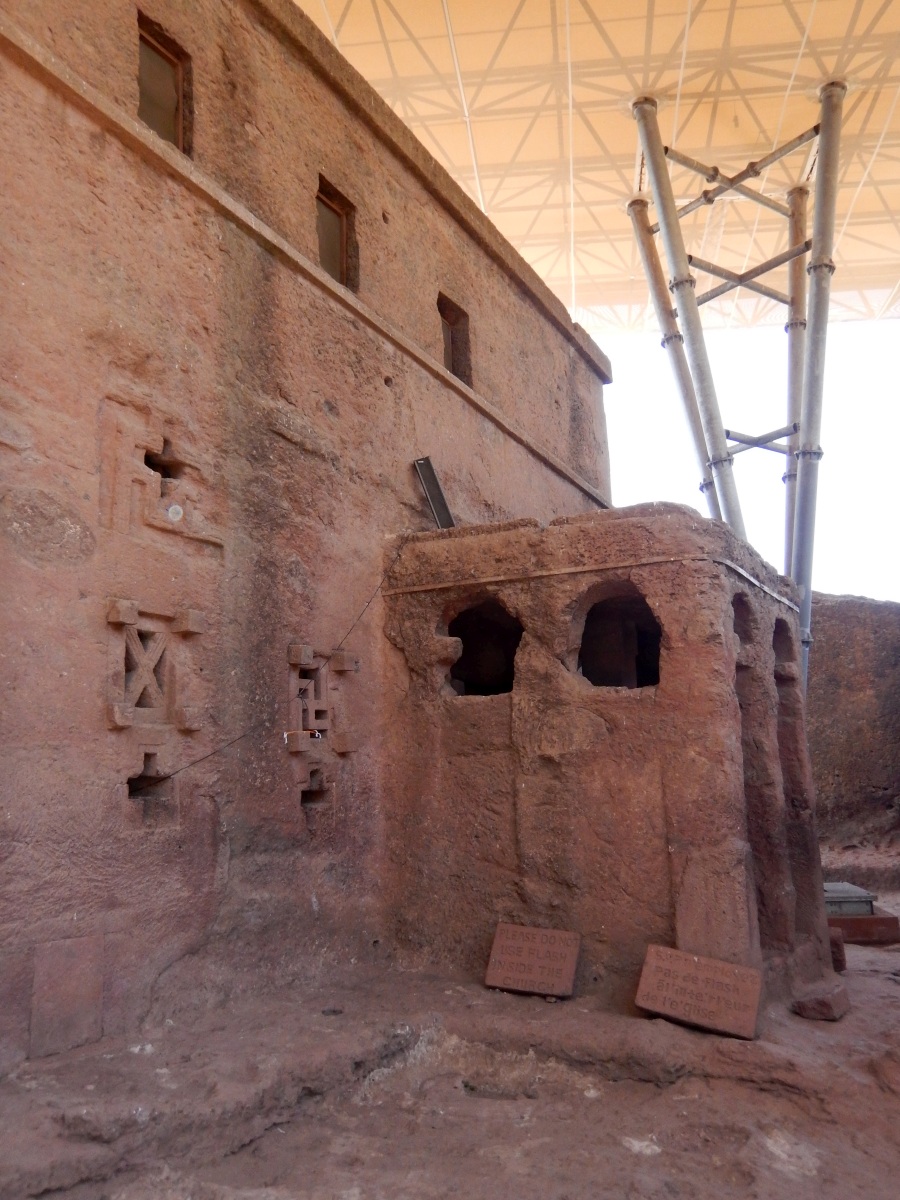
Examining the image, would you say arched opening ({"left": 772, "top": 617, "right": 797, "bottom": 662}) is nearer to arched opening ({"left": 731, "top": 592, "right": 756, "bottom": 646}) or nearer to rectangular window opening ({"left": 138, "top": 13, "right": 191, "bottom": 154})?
arched opening ({"left": 731, "top": 592, "right": 756, "bottom": 646})

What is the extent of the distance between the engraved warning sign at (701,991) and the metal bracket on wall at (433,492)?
3348 millimetres

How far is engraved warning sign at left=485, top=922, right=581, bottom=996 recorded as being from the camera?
528 centimetres

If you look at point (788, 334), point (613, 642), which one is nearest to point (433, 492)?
point (613, 642)

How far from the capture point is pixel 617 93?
14516 millimetres

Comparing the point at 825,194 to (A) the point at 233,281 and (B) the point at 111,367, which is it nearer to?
(A) the point at 233,281

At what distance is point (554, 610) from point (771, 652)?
1.80 metres

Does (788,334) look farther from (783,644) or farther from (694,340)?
(783,644)

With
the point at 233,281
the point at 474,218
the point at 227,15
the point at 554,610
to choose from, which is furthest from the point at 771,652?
the point at 227,15

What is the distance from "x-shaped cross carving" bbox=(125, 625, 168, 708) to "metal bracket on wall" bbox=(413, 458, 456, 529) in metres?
2.84

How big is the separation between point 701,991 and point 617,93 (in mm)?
13805

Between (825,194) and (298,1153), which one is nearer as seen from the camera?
(298,1153)

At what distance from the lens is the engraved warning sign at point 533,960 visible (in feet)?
17.3

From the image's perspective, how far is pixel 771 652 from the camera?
6.61m

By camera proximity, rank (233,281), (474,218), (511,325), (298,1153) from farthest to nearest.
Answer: (511,325)
(474,218)
(233,281)
(298,1153)
